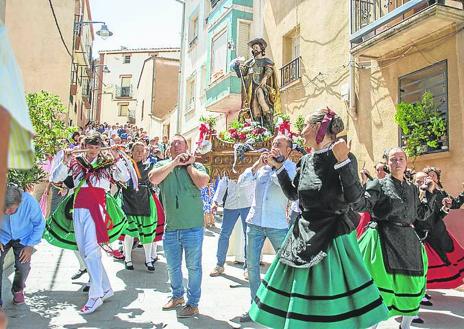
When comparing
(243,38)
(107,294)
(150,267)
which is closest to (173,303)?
(107,294)

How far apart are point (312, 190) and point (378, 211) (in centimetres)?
154

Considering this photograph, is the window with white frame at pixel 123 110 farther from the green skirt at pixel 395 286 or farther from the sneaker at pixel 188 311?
the green skirt at pixel 395 286

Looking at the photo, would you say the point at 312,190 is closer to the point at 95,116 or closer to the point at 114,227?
the point at 114,227

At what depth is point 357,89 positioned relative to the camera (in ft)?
38.7

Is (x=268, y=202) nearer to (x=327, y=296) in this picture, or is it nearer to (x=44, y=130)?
(x=327, y=296)

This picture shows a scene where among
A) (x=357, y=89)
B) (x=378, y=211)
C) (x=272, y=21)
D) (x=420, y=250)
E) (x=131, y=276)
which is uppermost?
(x=272, y=21)

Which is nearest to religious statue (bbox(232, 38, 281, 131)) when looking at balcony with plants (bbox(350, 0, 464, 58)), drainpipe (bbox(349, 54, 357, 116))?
balcony with plants (bbox(350, 0, 464, 58))

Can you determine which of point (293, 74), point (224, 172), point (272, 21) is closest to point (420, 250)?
point (224, 172)

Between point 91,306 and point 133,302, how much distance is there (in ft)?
1.94

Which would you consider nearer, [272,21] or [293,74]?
[293,74]

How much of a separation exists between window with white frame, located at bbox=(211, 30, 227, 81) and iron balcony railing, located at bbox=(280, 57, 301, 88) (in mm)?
3519

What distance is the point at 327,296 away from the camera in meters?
3.27

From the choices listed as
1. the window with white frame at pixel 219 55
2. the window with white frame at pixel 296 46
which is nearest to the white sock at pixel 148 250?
the window with white frame at pixel 296 46

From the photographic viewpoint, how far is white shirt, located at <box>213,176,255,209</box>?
697cm
